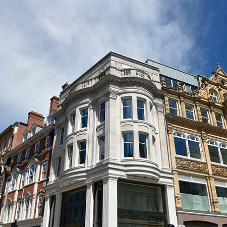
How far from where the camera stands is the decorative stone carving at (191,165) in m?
23.4

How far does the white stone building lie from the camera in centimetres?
1939

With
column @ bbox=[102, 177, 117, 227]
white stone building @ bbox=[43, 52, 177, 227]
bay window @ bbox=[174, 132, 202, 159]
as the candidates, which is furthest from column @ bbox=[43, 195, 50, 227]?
bay window @ bbox=[174, 132, 202, 159]

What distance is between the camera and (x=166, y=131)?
80.7 ft

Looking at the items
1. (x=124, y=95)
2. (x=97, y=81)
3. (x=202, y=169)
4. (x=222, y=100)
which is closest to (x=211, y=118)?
(x=222, y=100)

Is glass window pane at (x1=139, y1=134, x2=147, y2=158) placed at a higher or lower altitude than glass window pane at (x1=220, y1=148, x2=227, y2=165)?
lower


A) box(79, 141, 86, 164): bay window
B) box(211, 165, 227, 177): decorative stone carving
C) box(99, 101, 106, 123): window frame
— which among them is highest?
box(99, 101, 106, 123): window frame

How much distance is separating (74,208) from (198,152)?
13.0 meters

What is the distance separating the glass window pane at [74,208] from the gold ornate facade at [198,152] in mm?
7850

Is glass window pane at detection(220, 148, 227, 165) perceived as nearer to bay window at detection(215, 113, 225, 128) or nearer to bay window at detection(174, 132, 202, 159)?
bay window at detection(215, 113, 225, 128)

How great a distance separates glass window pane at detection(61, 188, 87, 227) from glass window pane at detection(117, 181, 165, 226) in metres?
3.53

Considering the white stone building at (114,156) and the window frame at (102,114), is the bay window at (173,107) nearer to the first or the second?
the white stone building at (114,156)

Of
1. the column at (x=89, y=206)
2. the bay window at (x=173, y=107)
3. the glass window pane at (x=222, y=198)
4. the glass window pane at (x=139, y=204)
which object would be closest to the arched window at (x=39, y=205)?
the column at (x=89, y=206)

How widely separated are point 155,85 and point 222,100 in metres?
11.0

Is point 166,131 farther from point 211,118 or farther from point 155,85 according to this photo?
point 211,118
